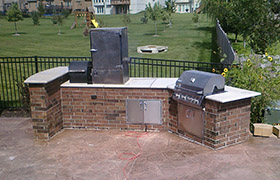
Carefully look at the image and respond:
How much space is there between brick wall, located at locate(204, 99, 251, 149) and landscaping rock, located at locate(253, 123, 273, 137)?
373 millimetres

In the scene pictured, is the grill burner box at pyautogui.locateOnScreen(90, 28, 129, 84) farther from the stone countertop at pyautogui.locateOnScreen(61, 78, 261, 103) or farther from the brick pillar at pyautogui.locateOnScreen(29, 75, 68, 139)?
the brick pillar at pyautogui.locateOnScreen(29, 75, 68, 139)

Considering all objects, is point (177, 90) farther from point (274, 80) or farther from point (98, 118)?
point (274, 80)

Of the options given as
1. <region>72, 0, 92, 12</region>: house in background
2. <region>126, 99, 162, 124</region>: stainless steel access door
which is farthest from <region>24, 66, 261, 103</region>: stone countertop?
<region>72, 0, 92, 12</region>: house in background

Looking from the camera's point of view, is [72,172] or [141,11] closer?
[72,172]

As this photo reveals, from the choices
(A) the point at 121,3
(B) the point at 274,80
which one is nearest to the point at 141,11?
(A) the point at 121,3

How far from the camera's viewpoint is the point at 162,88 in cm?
659

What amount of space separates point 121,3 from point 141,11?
4.13 metres

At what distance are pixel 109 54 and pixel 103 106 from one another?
1.15 meters

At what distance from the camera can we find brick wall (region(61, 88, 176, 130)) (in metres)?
6.66

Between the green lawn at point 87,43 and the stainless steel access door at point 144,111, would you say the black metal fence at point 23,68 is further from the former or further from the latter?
the green lawn at point 87,43

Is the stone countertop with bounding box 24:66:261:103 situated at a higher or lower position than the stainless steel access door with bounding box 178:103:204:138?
A: higher

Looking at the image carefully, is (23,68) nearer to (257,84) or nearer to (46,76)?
(46,76)

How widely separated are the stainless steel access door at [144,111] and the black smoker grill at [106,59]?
1.83 ft

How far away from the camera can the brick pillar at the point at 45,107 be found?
6332mm
